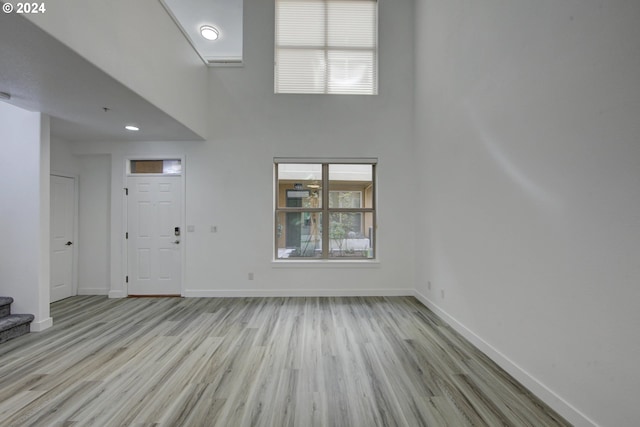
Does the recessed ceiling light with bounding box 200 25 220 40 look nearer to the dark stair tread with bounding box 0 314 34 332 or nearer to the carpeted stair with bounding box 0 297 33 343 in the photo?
the carpeted stair with bounding box 0 297 33 343

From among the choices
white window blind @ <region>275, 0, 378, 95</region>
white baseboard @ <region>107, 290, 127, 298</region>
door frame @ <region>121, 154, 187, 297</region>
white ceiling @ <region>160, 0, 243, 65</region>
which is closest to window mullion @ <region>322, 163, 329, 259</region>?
white window blind @ <region>275, 0, 378, 95</region>

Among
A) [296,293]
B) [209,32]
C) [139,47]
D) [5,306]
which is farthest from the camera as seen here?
[209,32]

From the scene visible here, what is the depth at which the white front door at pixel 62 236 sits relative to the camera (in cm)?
398

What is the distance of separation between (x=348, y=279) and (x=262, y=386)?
7.94 ft

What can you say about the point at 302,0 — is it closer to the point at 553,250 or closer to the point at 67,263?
the point at 553,250

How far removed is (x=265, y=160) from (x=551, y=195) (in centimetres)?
357

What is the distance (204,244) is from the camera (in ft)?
13.7

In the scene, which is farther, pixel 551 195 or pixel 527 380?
pixel 527 380

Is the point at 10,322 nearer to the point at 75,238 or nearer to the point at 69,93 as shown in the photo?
the point at 75,238

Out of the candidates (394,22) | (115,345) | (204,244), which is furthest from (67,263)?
(394,22)

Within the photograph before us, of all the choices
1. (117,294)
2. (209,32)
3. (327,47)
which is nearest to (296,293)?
(117,294)

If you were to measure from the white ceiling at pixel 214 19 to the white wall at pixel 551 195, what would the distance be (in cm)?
409

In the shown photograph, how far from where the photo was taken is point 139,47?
8.50 feet

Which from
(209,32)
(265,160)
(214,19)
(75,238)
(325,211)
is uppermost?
(214,19)
